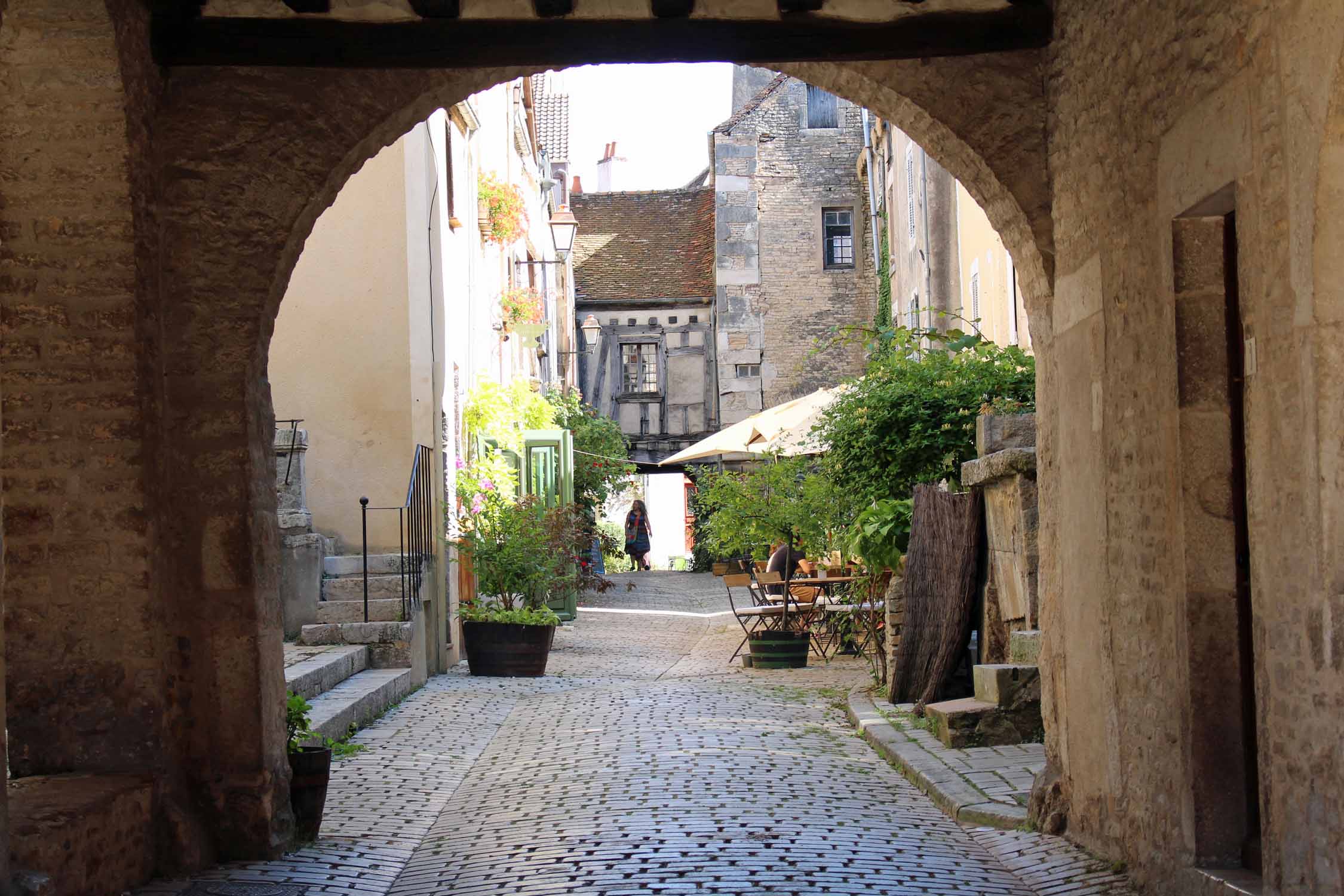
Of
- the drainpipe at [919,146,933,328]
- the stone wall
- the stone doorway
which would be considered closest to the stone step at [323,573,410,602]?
the stone wall

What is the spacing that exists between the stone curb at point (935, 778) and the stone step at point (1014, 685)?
48 cm

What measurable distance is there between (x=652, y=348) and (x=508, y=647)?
62.4 feet

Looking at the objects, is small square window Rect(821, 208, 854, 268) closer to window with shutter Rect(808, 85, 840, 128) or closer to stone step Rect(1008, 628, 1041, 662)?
window with shutter Rect(808, 85, 840, 128)

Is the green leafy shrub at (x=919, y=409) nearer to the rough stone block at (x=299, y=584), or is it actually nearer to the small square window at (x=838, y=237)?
the rough stone block at (x=299, y=584)

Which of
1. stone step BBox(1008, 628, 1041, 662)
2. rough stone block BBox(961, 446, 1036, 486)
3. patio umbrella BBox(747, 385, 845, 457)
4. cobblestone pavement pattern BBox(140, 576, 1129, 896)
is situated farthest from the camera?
patio umbrella BBox(747, 385, 845, 457)

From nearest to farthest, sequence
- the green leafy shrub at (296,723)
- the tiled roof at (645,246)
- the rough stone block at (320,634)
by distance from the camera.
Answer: the green leafy shrub at (296,723) → the rough stone block at (320,634) → the tiled roof at (645,246)

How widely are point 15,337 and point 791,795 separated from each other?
12.0ft

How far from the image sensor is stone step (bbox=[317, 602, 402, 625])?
36.7 ft

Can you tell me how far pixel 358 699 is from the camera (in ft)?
29.7

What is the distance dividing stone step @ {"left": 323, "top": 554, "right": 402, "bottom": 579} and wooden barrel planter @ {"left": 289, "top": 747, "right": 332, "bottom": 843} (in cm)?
552

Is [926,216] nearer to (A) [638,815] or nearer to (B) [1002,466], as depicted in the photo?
(B) [1002,466]

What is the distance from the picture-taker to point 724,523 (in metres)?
15.5

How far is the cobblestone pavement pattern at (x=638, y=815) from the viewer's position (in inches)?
203

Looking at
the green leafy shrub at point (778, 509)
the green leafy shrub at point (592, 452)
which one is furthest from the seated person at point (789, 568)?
the green leafy shrub at point (592, 452)
